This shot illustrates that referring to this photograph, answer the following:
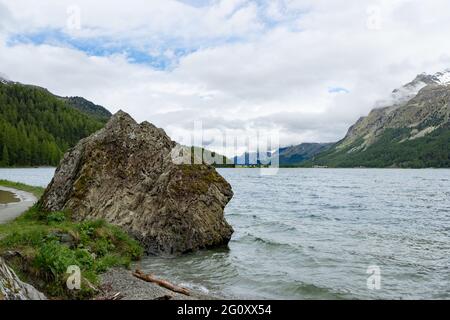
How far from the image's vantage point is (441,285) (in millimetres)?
18172

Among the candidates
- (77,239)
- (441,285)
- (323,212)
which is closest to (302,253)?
(441,285)

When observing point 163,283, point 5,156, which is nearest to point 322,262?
point 163,283

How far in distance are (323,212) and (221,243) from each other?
77.8 feet

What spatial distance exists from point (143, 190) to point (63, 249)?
9.69m

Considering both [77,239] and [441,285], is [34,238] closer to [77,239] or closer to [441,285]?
[77,239]

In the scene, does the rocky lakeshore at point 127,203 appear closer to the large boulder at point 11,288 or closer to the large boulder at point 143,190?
the large boulder at point 143,190

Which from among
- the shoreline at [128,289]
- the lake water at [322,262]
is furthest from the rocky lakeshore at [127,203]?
the lake water at [322,262]

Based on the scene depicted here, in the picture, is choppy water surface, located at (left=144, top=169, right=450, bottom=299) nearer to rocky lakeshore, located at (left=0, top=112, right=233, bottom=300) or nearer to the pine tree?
rocky lakeshore, located at (left=0, top=112, right=233, bottom=300)

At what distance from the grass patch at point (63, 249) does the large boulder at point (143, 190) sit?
138 centimetres

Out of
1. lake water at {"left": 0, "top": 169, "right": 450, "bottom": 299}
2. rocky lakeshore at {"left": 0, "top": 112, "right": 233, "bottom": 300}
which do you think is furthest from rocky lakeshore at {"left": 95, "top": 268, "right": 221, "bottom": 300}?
lake water at {"left": 0, "top": 169, "right": 450, "bottom": 299}

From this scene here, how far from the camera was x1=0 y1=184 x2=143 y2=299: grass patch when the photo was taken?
13.2 m

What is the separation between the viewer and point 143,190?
956 inches

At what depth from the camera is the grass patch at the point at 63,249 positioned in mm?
13226

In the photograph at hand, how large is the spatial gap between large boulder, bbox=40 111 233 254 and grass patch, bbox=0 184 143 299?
1.38m
